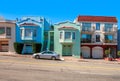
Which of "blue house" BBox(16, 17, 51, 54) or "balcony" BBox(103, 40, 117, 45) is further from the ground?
"blue house" BBox(16, 17, 51, 54)

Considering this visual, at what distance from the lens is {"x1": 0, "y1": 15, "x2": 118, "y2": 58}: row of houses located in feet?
207

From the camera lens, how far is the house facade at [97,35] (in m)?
69.0

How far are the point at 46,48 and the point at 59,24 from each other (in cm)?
591

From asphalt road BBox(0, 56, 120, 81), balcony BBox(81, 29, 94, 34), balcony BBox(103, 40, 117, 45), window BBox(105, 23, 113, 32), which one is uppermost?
window BBox(105, 23, 113, 32)

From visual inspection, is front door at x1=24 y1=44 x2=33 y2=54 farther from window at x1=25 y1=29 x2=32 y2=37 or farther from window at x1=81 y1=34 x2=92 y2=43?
window at x1=81 y1=34 x2=92 y2=43

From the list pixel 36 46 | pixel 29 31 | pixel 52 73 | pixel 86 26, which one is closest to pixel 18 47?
pixel 36 46

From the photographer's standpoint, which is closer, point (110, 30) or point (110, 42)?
point (110, 42)

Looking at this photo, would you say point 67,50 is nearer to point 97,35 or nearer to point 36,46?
point 36,46

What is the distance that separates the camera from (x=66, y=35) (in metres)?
64.1

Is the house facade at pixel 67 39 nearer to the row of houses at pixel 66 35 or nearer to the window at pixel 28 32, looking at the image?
the row of houses at pixel 66 35

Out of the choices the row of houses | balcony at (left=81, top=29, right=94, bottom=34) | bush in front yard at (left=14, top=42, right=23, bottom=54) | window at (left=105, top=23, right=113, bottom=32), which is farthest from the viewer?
window at (left=105, top=23, right=113, bottom=32)

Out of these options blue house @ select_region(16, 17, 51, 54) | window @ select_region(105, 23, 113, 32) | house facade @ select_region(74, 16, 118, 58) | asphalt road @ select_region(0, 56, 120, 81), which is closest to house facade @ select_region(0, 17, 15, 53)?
blue house @ select_region(16, 17, 51, 54)

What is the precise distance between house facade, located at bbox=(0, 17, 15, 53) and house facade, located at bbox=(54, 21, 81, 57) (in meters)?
9.07

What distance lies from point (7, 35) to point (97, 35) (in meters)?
20.4
